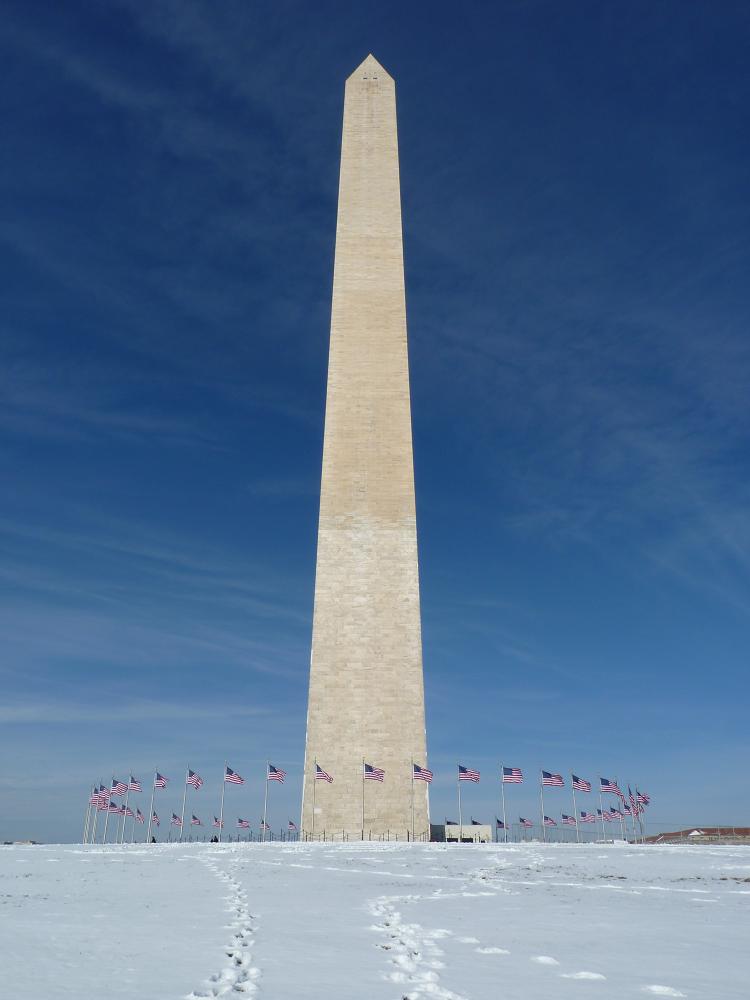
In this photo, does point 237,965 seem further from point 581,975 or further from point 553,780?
point 553,780

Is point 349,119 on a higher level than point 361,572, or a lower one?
higher

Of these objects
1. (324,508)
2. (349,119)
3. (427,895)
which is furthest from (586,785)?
(349,119)

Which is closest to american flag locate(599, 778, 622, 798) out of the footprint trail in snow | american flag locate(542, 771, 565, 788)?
american flag locate(542, 771, 565, 788)

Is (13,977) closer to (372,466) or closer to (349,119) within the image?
(372,466)

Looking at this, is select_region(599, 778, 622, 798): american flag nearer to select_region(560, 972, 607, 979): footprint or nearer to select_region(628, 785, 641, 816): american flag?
select_region(628, 785, 641, 816): american flag

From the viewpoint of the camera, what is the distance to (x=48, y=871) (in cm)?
1644

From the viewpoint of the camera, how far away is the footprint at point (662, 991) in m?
6.36

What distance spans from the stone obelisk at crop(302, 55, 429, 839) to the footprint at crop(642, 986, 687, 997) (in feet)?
101

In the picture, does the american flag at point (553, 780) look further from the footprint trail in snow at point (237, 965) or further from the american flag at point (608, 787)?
the footprint trail in snow at point (237, 965)

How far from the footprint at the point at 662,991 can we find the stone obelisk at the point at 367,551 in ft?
101

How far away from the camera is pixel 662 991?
21.2 ft

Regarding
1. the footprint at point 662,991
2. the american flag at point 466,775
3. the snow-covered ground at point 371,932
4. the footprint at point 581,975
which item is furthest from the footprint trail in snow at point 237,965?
the american flag at point 466,775

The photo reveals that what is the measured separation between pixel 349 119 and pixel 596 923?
4903 cm

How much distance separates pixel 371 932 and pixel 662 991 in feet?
11.7
